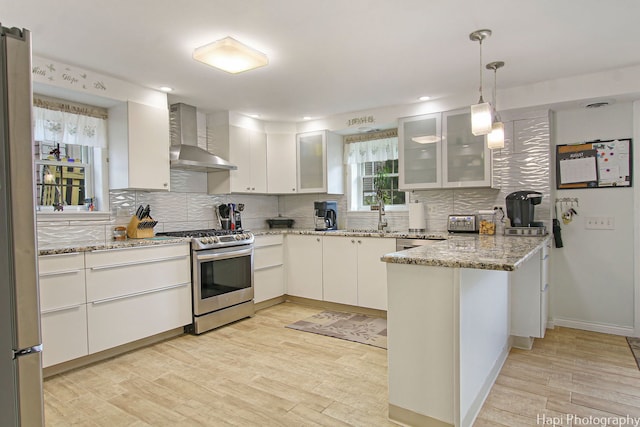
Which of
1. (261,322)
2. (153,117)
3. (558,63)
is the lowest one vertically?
(261,322)

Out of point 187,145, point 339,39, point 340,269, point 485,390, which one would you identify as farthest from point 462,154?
point 187,145

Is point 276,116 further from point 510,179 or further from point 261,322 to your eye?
point 510,179

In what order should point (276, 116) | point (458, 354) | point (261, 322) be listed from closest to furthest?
point (458, 354) < point (261, 322) < point (276, 116)

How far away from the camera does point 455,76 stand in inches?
125

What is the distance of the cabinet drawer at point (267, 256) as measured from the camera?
4133 mm

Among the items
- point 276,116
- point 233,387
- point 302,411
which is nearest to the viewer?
point 302,411

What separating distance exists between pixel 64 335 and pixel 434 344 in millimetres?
2443

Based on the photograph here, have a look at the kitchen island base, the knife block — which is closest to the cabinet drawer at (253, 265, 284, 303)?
the knife block

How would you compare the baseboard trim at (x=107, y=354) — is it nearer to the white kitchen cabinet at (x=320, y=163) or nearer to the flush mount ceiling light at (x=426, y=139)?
the white kitchen cabinet at (x=320, y=163)

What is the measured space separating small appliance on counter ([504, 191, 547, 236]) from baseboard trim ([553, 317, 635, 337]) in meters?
1.00

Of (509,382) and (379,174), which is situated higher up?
(379,174)

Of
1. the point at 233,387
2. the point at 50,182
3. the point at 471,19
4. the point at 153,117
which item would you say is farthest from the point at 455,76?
the point at 50,182

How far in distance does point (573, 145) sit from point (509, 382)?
2.33m

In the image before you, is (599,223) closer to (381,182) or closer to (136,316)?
(381,182)
